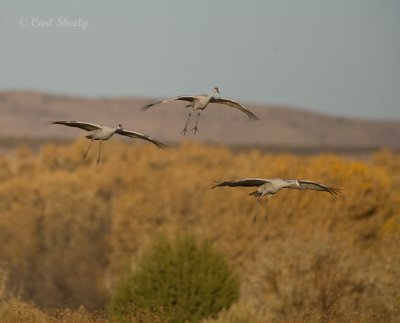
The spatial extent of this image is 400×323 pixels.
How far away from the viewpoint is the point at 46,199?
3489 inches

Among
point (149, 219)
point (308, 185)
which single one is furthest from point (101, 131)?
point (149, 219)

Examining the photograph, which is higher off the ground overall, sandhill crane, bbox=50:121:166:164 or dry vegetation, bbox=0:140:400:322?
sandhill crane, bbox=50:121:166:164

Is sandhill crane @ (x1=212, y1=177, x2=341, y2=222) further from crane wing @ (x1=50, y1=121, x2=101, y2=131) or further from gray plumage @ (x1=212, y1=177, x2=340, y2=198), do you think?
crane wing @ (x1=50, y1=121, x2=101, y2=131)

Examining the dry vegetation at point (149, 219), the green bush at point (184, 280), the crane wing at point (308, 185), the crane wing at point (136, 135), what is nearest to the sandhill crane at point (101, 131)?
the crane wing at point (136, 135)

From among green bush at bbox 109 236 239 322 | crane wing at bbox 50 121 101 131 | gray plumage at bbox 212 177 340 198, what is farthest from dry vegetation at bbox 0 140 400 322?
crane wing at bbox 50 121 101 131

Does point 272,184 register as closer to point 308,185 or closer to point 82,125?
point 308,185

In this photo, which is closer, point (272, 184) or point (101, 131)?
point (272, 184)

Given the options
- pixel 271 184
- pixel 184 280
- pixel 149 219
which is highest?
pixel 271 184

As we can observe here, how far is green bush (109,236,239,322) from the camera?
121 feet

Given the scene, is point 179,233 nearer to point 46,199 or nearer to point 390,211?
point 390,211

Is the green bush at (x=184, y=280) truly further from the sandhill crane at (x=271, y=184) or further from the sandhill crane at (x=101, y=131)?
the sandhill crane at (x=271, y=184)

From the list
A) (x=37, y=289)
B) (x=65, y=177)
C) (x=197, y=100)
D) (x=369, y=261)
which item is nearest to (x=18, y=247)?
(x=37, y=289)

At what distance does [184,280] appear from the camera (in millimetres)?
37531

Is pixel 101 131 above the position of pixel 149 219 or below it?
above
